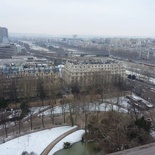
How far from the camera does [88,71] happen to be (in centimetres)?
2950

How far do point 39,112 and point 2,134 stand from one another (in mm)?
4438

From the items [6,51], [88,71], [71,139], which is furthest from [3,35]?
[71,139]

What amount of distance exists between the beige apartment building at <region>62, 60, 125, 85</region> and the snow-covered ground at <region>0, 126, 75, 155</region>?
1224 cm

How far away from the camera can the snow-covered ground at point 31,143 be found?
45.6 ft

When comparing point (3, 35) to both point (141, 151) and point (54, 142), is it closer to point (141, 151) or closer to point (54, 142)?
point (54, 142)

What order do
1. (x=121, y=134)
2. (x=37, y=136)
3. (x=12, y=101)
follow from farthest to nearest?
(x=12, y=101)
(x=37, y=136)
(x=121, y=134)

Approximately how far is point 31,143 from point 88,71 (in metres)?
16.1

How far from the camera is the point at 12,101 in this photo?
2331cm

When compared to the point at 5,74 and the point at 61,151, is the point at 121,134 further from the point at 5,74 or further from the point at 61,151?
the point at 5,74

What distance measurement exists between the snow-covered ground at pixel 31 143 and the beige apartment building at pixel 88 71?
12.2 meters

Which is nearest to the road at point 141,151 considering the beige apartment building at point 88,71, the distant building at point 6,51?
the beige apartment building at point 88,71

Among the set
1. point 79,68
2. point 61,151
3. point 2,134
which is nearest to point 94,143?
point 61,151

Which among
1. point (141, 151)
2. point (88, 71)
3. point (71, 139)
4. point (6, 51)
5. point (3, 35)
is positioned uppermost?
point (3, 35)

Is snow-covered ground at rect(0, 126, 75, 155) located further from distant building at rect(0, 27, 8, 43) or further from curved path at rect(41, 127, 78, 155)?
distant building at rect(0, 27, 8, 43)
